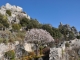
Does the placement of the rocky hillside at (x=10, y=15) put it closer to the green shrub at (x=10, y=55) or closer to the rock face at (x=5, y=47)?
the rock face at (x=5, y=47)

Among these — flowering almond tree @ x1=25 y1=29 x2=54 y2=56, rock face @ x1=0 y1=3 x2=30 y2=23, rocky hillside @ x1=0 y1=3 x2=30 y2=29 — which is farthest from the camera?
rock face @ x1=0 y1=3 x2=30 y2=23

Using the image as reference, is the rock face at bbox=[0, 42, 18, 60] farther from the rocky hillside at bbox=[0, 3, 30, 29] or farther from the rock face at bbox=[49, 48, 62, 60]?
the rocky hillside at bbox=[0, 3, 30, 29]

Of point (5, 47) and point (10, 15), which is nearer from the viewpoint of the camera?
point (5, 47)

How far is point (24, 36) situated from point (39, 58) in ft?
27.6

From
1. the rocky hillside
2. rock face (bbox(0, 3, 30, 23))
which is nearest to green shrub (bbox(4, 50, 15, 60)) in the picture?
the rocky hillside

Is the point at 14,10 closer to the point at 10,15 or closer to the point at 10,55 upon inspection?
the point at 10,15

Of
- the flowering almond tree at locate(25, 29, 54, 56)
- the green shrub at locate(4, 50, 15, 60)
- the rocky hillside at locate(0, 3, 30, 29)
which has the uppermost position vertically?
the rocky hillside at locate(0, 3, 30, 29)

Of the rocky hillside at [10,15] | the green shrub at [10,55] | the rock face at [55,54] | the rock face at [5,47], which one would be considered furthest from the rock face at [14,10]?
the rock face at [55,54]

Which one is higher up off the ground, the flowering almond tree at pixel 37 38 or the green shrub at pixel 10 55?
the flowering almond tree at pixel 37 38

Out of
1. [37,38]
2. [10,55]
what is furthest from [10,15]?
[10,55]

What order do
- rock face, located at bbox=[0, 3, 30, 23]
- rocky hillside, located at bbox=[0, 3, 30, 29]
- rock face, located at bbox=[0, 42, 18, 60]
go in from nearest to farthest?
rock face, located at bbox=[0, 42, 18, 60] → rocky hillside, located at bbox=[0, 3, 30, 29] → rock face, located at bbox=[0, 3, 30, 23]

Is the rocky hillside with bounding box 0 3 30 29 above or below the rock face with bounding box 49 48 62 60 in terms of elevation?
above

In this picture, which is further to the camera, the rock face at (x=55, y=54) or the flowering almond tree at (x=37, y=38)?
the flowering almond tree at (x=37, y=38)

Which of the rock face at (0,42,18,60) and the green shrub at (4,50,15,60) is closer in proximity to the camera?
the green shrub at (4,50,15,60)
